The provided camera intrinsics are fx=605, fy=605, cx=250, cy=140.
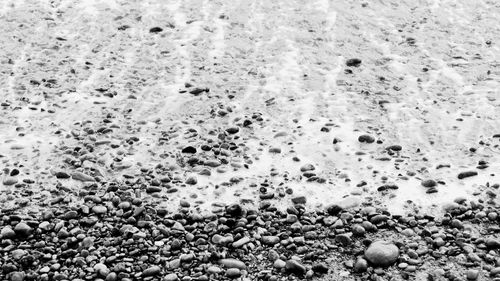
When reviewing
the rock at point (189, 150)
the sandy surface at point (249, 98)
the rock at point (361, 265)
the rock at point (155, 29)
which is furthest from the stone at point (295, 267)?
the rock at point (155, 29)

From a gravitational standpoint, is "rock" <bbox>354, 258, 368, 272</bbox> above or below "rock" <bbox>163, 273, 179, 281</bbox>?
above

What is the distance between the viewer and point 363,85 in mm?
8406

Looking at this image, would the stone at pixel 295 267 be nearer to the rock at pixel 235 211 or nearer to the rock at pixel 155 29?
the rock at pixel 235 211

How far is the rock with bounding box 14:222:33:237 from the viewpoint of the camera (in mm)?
5707

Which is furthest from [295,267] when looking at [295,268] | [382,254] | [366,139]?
[366,139]

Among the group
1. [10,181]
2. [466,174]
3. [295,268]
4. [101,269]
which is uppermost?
[466,174]

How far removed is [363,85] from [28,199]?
464 cm

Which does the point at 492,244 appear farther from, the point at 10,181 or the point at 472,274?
the point at 10,181

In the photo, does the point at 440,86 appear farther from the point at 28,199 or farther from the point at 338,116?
the point at 28,199

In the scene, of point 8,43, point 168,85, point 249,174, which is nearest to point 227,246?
point 249,174

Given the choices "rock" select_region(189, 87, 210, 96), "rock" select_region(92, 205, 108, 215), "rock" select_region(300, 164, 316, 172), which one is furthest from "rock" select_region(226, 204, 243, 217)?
"rock" select_region(189, 87, 210, 96)

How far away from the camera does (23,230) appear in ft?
18.8

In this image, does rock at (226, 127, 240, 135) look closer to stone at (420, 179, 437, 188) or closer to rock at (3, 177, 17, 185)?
stone at (420, 179, 437, 188)

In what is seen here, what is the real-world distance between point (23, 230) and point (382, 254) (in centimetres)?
334
